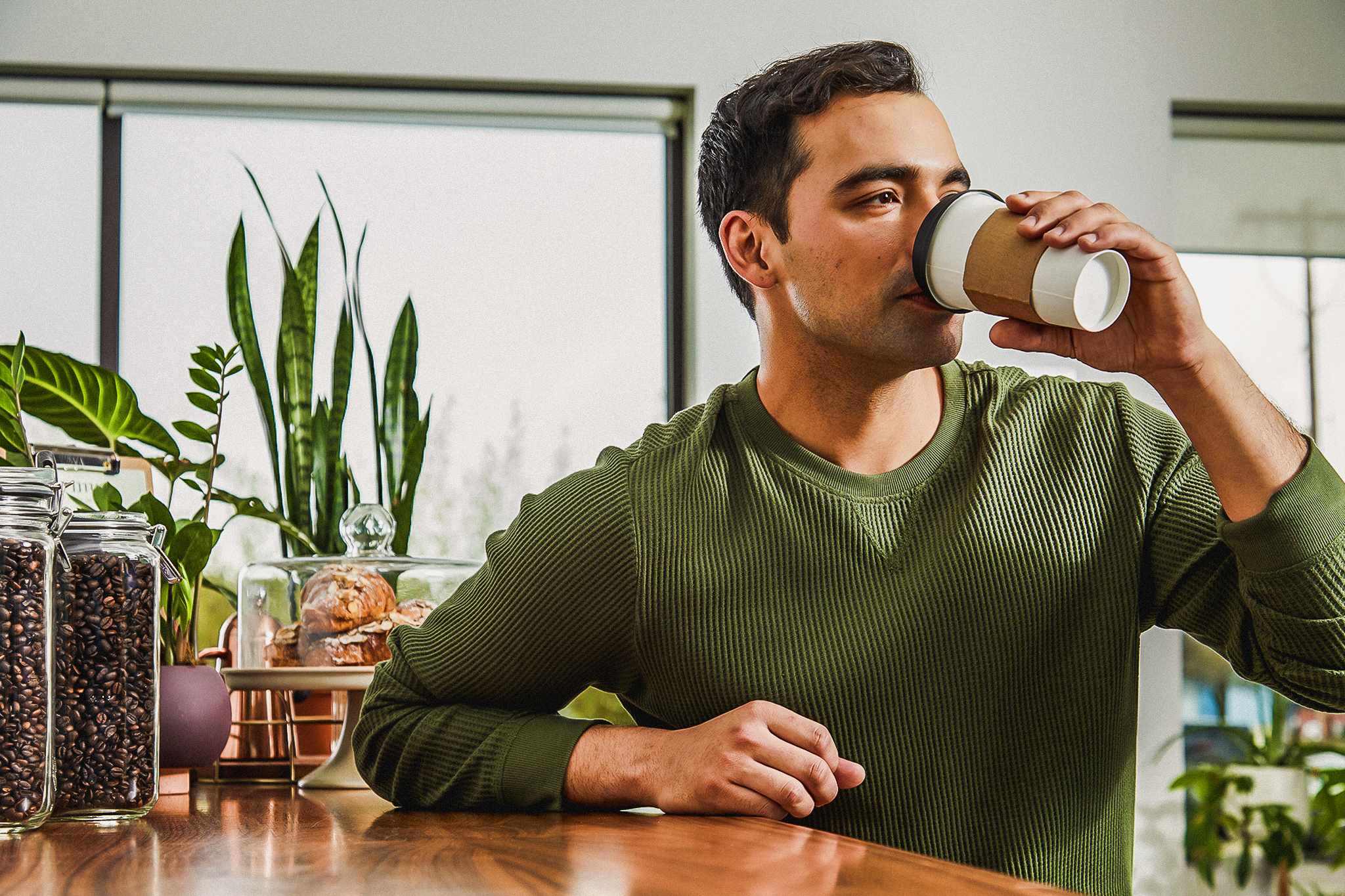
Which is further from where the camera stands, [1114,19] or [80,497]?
[1114,19]

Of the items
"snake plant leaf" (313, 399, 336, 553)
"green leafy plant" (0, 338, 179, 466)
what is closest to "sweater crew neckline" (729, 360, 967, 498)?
"green leafy plant" (0, 338, 179, 466)

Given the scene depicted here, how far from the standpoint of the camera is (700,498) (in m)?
1.04

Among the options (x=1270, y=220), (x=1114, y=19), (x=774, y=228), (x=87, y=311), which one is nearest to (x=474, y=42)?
(x=87, y=311)

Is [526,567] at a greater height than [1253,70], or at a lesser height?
lesser

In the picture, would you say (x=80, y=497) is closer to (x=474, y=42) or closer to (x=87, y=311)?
(x=87, y=311)

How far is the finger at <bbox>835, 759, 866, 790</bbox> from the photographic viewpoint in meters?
0.79

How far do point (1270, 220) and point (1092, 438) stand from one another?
7.67 ft

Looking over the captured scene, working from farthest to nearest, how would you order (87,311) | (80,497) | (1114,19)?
(1114,19)
(87,311)
(80,497)

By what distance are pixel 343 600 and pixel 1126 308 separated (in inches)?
34.5

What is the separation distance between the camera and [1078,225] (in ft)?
2.53

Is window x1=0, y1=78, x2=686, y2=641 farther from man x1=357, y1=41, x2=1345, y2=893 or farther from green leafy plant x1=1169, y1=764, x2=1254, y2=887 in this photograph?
man x1=357, y1=41, x2=1345, y2=893

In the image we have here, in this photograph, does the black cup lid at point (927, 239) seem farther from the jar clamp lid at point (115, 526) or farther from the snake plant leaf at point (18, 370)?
the snake plant leaf at point (18, 370)

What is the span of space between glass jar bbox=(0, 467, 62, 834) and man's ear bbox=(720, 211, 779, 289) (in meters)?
0.69

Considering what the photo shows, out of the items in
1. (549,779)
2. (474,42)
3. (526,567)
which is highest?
(474,42)
